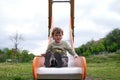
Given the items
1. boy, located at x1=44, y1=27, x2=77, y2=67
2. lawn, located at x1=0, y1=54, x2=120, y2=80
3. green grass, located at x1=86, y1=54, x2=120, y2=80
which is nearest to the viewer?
boy, located at x1=44, y1=27, x2=77, y2=67

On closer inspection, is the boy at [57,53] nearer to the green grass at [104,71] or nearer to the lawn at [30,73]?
the lawn at [30,73]

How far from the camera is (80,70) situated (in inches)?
374

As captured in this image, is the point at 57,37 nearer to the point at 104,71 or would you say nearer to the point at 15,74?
the point at 15,74

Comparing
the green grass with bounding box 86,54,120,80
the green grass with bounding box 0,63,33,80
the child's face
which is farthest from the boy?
the green grass with bounding box 86,54,120,80

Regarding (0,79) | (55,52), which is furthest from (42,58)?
(0,79)

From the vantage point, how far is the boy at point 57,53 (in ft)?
32.2

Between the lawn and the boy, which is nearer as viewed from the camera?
the boy

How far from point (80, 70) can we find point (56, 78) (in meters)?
0.55

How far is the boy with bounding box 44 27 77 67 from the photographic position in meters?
9.83

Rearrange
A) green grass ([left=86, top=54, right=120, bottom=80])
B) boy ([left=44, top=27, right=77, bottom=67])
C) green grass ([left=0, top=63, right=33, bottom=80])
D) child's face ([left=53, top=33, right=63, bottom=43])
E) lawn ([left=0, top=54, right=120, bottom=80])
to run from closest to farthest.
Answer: boy ([left=44, top=27, right=77, bottom=67]) < child's face ([left=53, top=33, right=63, bottom=43]) < green grass ([left=0, top=63, right=33, bottom=80]) < lawn ([left=0, top=54, right=120, bottom=80]) < green grass ([left=86, top=54, right=120, bottom=80])

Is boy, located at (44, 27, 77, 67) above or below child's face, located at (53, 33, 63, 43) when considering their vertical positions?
below

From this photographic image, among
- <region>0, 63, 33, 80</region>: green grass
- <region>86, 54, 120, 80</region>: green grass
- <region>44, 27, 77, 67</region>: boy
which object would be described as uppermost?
<region>44, 27, 77, 67</region>: boy

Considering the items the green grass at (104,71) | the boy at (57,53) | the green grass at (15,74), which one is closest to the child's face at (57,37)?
the boy at (57,53)

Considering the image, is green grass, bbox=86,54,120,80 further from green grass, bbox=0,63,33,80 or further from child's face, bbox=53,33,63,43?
child's face, bbox=53,33,63,43
